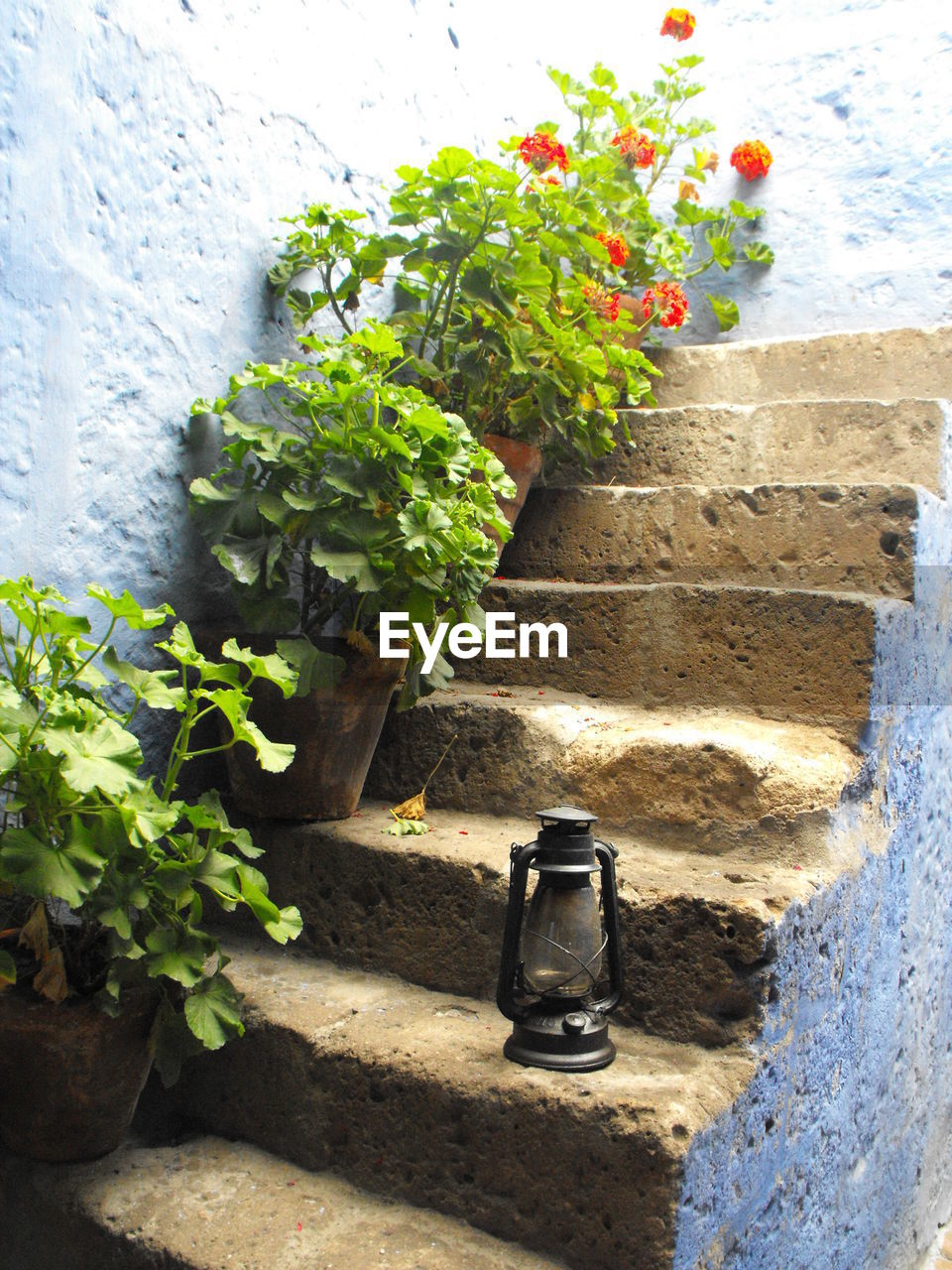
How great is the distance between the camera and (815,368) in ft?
9.54

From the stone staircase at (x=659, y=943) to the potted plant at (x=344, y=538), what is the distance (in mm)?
181

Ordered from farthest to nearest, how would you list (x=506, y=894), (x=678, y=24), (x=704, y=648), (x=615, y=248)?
(x=678, y=24) → (x=615, y=248) → (x=704, y=648) → (x=506, y=894)

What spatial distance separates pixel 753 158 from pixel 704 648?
2.08m

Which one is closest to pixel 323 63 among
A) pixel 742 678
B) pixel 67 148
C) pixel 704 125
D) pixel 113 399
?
pixel 67 148

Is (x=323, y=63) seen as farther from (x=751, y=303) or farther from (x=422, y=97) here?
(x=751, y=303)

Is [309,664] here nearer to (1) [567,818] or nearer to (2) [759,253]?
(1) [567,818]

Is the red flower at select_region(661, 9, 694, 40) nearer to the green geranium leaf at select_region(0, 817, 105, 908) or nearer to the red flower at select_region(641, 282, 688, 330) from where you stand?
the red flower at select_region(641, 282, 688, 330)

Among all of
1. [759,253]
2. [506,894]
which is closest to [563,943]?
[506,894]

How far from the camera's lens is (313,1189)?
1577 millimetres

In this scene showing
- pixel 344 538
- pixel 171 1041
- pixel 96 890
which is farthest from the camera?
pixel 344 538

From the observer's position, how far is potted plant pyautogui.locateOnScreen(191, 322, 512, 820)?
5.85 ft

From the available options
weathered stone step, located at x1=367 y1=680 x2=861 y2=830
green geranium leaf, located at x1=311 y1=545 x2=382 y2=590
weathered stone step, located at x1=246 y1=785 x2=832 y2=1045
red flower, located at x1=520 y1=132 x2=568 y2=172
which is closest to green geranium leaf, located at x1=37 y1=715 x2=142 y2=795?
green geranium leaf, located at x1=311 y1=545 x2=382 y2=590

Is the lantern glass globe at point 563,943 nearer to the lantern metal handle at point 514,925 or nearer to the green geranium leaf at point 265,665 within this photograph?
the lantern metal handle at point 514,925

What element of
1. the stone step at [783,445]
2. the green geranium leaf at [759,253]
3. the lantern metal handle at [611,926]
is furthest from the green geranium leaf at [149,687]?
the green geranium leaf at [759,253]
